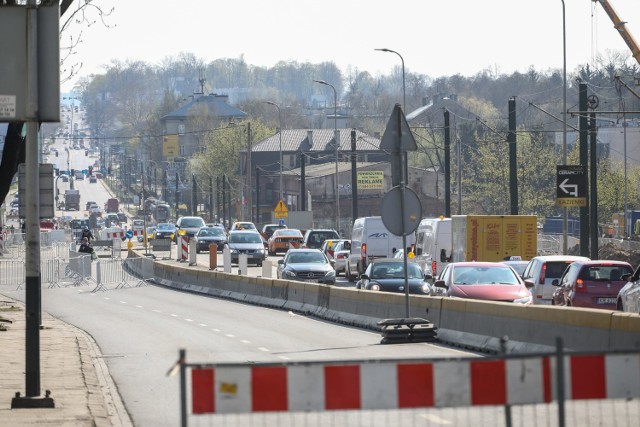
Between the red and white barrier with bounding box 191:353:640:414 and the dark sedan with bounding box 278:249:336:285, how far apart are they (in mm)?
33590

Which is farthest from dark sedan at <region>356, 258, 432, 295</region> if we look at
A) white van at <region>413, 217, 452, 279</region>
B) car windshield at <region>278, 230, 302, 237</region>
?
car windshield at <region>278, 230, 302, 237</region>

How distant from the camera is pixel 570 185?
43.8m

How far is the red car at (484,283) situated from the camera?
25.0m

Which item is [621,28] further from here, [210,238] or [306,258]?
[306,258]

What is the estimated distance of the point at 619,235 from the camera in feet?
273

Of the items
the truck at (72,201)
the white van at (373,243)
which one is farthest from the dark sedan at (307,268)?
the truck at (72,201)

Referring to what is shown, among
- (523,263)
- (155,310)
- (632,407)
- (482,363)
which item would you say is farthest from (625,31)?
(482,363)

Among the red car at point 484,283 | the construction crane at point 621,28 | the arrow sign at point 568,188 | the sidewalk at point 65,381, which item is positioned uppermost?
the construction crane at point 621,28

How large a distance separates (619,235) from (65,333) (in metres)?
62.5

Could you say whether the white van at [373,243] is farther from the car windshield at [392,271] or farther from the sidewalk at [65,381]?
the sidewalk at [65,381]

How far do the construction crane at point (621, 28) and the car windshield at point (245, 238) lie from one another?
24.0 m

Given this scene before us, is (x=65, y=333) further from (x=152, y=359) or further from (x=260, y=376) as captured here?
(x=260, y=376)

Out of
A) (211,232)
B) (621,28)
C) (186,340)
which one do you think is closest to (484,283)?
(186,340)

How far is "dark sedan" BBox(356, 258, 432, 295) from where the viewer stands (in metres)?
30.7
